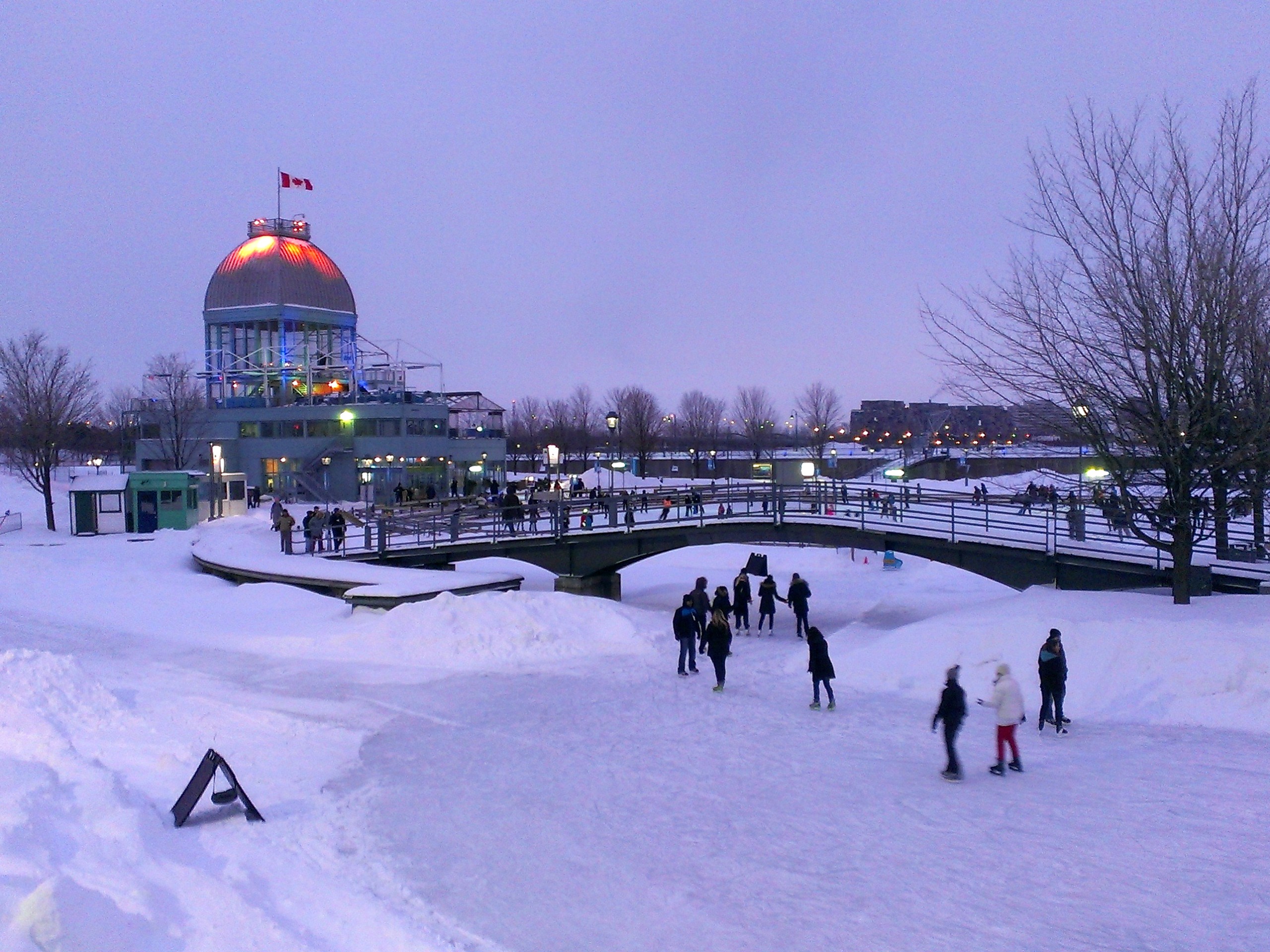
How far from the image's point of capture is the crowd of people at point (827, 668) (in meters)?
10.7

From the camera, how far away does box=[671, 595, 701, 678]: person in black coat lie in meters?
16.2

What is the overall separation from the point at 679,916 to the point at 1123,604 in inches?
494

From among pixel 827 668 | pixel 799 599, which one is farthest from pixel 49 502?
pixel 827 668

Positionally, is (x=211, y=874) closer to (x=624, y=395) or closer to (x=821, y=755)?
(x=821, y=755)

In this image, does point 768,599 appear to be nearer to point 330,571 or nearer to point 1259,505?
point 1259,505

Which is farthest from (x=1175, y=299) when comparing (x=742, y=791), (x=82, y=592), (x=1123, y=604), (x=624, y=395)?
(x=624, y=395)

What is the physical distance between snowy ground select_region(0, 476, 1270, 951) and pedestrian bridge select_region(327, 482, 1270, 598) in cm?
280

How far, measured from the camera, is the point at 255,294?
2603 inches

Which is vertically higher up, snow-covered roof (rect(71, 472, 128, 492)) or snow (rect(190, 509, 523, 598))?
snow-covered roof (rect(71, 472, 128, 492))

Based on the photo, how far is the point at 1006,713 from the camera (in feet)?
35.3

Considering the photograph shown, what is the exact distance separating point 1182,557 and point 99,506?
112ft

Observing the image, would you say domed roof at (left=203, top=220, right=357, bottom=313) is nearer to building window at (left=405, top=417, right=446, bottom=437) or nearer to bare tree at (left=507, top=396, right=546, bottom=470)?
building window at (left=405, top=417, right=446, bottom=437)

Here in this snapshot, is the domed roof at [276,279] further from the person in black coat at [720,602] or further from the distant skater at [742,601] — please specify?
the person in black coat at [720,602]

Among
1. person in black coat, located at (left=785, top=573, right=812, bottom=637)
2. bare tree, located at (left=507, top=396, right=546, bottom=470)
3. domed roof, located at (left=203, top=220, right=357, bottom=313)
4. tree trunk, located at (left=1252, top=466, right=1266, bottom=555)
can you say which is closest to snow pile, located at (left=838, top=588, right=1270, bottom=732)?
tree trunk, located at (left=1252, top=466, right=1266, bottom=555)
